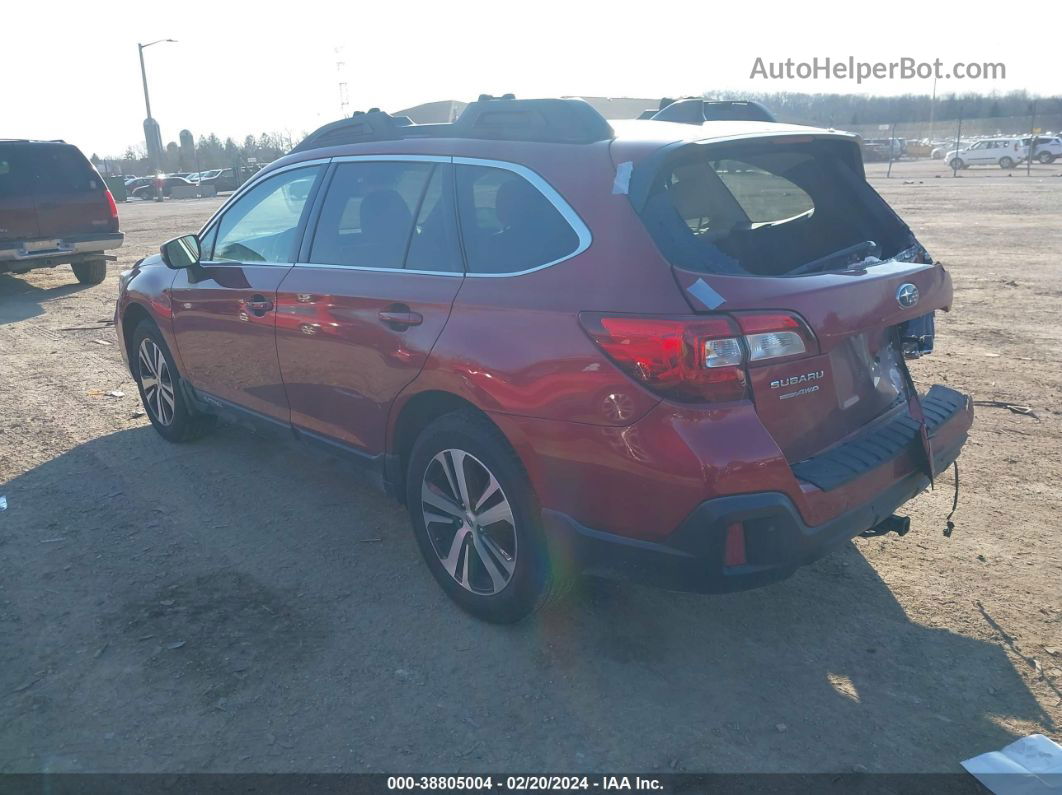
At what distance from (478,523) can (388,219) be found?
4.68ft

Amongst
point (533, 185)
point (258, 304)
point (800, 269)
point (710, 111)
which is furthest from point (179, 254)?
point (800, 269)

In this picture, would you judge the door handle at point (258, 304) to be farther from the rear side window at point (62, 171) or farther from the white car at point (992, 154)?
the white car at point (992, 154)

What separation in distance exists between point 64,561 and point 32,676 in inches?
39.2

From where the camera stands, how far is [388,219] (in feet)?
12.9

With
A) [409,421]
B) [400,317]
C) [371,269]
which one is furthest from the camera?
[371,269]

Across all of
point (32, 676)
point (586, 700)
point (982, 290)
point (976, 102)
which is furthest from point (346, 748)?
point (976, 102)

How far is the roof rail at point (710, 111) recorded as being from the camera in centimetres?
A: 367

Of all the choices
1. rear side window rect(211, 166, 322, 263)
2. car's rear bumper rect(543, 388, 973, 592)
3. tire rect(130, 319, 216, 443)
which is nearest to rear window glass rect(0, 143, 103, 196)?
tire rect(130, 319, 216, 443)

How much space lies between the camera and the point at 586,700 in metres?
3.09

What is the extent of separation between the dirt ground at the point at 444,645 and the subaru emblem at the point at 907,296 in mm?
1232

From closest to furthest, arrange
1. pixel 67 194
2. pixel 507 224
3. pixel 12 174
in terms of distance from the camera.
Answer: pixel 507 224 → pixel 12 174 → pixel 67 194

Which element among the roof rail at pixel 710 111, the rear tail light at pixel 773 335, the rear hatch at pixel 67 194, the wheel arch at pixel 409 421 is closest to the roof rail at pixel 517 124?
the roof rail at pixel 710 111

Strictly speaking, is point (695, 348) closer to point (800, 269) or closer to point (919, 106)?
point (800, 269)

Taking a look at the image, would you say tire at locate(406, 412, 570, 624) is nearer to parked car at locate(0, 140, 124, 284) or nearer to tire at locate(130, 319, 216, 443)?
tire at locate(130, 319, 216, 443)
